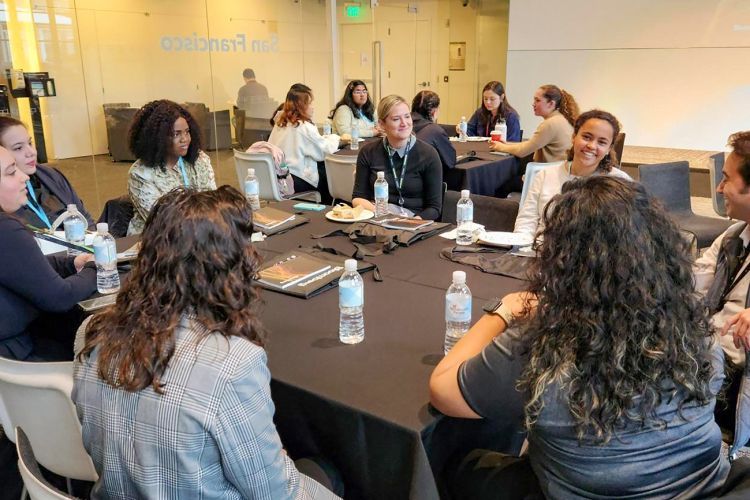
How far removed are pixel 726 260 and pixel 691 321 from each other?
3.28 ft

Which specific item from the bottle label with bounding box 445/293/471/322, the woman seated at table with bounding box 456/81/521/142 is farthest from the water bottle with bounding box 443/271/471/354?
the woman seated at table with bounding box 456/81/521/142

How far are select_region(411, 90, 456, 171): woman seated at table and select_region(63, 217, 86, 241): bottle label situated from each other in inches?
99.2

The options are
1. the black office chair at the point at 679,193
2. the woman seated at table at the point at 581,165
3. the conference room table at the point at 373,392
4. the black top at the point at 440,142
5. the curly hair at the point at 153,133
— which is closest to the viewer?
the conference room table at the point at 373,392

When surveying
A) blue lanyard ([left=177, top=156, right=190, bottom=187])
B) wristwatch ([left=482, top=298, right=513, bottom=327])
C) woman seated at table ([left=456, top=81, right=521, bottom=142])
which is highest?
woman seated at table ([left=456, top=81, right=521, bottom=142])

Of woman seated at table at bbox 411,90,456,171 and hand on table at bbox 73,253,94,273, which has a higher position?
woman seated at table at bbox 411,90,456,171

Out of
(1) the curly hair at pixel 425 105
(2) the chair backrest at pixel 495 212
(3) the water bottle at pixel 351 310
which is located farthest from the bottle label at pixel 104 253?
(1) the curly hair at pixel 425 105

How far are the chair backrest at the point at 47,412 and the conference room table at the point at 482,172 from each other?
146 inches

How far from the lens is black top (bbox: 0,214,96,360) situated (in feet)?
6.29

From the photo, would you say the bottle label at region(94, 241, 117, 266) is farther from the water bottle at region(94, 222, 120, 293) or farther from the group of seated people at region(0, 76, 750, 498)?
the group of seated people at region(0, 76, 750, 498)

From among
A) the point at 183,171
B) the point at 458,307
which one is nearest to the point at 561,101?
the point at 183,171

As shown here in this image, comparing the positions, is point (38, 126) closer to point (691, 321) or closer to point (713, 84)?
point (691, 321)

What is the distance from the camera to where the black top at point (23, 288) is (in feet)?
6.29

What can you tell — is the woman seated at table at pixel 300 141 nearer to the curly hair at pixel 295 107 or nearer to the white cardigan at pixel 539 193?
the curly hair at pixel 295 107

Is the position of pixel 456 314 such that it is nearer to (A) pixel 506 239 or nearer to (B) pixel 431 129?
(A) pixel 506 239
